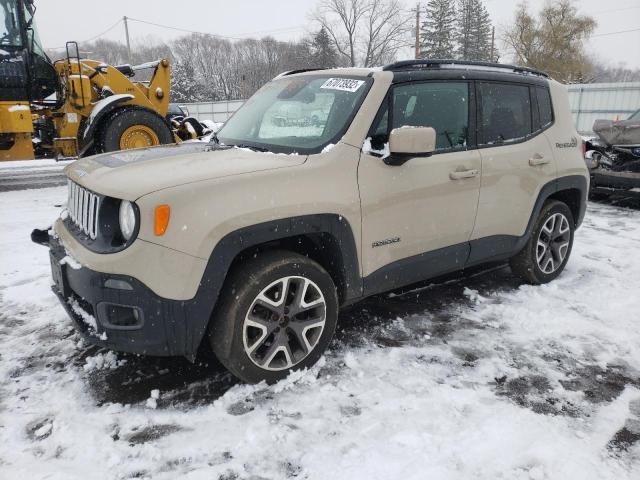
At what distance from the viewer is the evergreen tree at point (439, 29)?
5722cm

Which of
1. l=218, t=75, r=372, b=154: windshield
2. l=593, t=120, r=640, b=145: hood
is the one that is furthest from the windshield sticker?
l=593, t=120, r=640, b=145: hood

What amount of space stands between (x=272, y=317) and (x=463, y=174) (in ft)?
5.75

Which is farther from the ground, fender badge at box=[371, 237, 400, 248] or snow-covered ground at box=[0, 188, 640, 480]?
fender badge at box=[371, 237, 400, 248]

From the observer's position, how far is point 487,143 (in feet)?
12.5

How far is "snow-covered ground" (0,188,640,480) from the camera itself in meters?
2.28

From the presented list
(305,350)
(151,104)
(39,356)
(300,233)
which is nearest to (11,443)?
(39,356)

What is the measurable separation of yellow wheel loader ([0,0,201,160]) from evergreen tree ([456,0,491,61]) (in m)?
57.2

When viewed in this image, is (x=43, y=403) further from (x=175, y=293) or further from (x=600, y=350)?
(x=600, y=350)

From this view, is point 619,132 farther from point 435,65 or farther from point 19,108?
point 19,108


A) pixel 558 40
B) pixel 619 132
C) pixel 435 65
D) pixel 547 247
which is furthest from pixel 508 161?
pixel 558 40

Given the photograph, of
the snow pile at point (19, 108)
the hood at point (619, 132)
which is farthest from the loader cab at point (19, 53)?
the hood at point (619, 132)

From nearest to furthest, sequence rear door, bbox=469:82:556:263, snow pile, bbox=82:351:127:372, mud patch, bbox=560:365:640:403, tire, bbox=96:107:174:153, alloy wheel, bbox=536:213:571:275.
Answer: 1. mud patch, bbox=560:365:640:403
2. snow pile, bbox=82:351:127:372
3. rear door, bbox=469:82:556:263
4. alloy wheel, bbox=536:213:571:275
5. tire, bbox=96:107:174:153

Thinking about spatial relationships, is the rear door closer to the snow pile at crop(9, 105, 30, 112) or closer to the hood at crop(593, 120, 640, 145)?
the hood at crop(593, 120, 640, 145)

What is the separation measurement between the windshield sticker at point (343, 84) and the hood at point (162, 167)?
2.29ft
